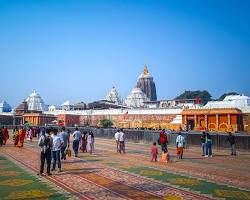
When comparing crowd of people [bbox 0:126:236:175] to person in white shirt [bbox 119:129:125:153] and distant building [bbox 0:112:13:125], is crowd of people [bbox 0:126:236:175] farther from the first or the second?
distant building [bbox 0:112:13:125]

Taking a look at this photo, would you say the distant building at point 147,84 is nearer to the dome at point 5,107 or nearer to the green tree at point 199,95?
the green tree at point 199,95

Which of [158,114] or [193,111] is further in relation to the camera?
[158,114]

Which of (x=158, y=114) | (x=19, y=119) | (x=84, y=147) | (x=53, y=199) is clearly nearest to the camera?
(x=53, y=199)

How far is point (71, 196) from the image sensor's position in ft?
24.1

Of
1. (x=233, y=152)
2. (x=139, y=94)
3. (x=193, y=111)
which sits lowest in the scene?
(x=233, y=152)

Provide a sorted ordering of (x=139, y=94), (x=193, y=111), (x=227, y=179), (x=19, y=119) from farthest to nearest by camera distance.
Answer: (x=139, y=94)
(x=19, y=119)
(x=193, y=111)
(x=227, y=179)

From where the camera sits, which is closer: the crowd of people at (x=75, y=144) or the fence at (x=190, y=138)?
the crowd of people at (x=75, y=144)

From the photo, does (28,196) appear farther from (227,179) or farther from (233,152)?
(233,152)

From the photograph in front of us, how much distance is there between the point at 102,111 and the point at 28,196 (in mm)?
71180

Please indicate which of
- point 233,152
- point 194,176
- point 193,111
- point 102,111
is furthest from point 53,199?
point 102,111

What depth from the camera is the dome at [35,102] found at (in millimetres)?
114531

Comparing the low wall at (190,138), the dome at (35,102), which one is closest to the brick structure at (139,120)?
the low wall at (190,138)

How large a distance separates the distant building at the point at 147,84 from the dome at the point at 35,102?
39345 millimetres

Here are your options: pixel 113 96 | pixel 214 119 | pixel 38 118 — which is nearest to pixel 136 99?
pixel 113 96
